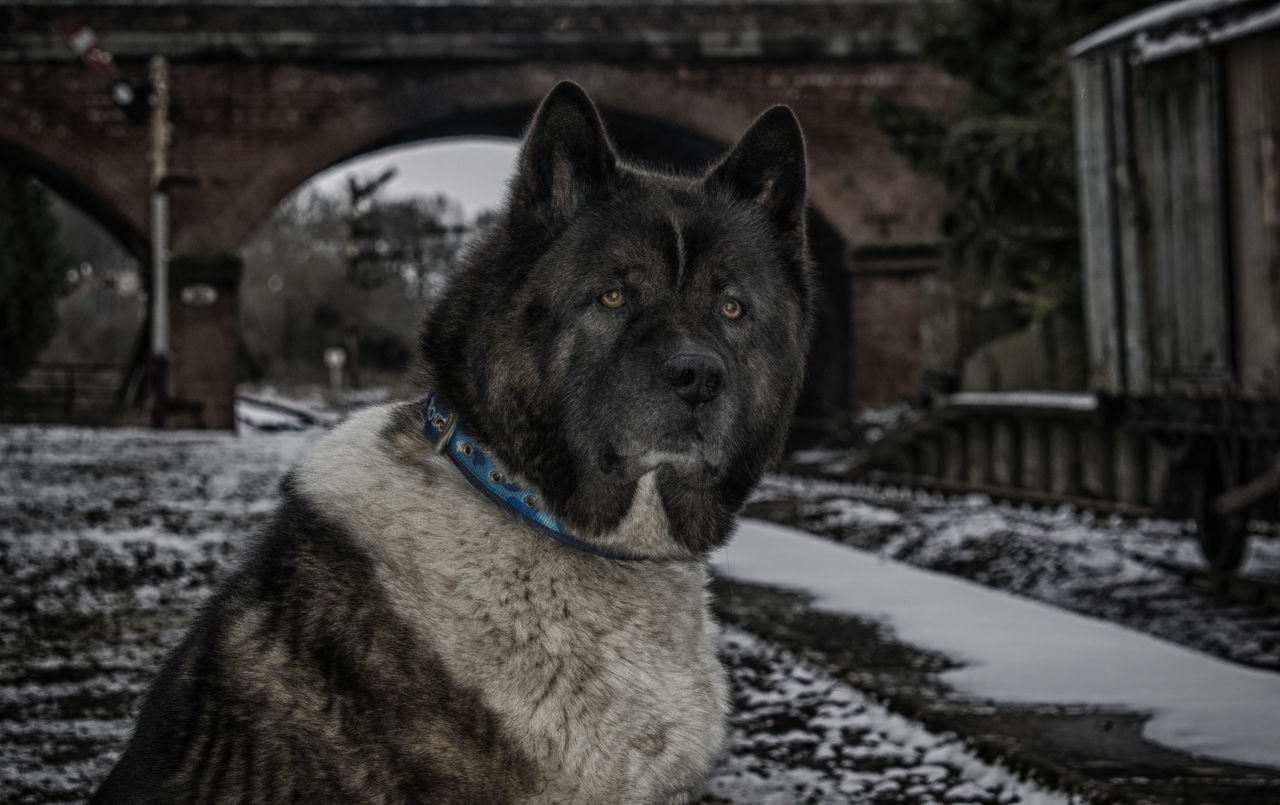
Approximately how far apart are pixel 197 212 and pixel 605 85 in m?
7.11

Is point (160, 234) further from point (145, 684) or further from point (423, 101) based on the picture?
point (145, 684)

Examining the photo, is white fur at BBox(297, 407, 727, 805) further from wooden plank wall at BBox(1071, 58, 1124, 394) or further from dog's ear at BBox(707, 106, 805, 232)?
wooden plank wall at BBox(1071, 58, 1124, 394)

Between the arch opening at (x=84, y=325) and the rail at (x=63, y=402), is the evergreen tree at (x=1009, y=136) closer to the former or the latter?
the arch opening at (x=84, y=325)

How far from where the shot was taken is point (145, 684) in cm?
501

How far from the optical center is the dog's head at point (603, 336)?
2.49 m

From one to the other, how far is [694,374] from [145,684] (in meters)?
3.42

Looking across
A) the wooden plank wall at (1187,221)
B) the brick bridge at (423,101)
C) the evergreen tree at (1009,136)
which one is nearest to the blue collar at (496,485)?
the wooden plank wall at (1187,221)

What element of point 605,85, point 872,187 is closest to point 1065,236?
point 872,187

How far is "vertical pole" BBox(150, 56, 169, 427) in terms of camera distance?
21.3 metres

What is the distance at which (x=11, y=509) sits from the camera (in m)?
10.3

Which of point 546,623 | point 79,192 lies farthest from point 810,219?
point 546,623

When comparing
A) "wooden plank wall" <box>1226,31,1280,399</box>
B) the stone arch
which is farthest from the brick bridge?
"wooden plank wall" <box>1226,31,1280,399</box>

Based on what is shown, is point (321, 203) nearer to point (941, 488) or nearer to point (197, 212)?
point (197, 212)

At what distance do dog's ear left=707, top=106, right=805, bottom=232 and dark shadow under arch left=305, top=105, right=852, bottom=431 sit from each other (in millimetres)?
20029
